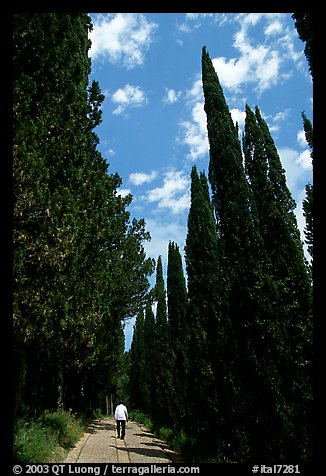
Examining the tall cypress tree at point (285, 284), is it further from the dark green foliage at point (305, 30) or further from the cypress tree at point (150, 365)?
the cypress tree at point (150, 365)

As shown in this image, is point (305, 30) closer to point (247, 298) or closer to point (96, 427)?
point (247, 298)

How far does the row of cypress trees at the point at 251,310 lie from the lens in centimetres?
940

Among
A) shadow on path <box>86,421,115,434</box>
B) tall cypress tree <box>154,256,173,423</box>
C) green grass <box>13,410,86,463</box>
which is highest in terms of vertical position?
tall cypress tree <box>154,256,173,423</box>

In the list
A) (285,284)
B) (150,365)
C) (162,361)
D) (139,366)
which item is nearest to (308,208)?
(285,284)

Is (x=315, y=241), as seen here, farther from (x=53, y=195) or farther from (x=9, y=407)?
(x=53, y=195)

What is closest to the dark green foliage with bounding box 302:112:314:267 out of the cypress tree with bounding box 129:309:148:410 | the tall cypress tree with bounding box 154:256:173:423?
the tall cypress tree with bounding box 154:256:173:423

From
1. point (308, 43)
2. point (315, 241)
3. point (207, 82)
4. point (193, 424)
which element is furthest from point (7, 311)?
point (193, 424)

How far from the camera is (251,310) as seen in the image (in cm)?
1058

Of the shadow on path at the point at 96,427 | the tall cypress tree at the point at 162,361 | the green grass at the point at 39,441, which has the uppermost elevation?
the tall cypress tree at the point at 162,361

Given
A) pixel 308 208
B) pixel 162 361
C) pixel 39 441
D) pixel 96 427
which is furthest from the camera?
pixel 162 361

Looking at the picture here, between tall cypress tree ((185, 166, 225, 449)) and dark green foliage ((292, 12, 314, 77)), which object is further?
tall cypress tree ((185, 166, 225, 449))

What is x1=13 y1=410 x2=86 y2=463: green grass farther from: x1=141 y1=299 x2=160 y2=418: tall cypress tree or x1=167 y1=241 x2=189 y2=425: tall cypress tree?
x1=141 y1=299 x2=160 y2=418: tall cypress tree

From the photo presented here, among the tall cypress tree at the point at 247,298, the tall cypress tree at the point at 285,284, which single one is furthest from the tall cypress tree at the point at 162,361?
the tall cypress tree at the point at 285,284

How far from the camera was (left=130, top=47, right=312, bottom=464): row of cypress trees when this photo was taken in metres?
9.40
